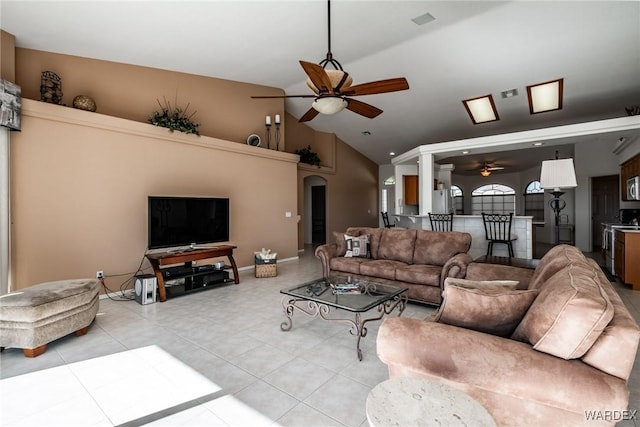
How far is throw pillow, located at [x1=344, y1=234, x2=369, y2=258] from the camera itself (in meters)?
4.59

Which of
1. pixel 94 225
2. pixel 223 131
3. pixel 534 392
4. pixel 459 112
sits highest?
pixel 459 112

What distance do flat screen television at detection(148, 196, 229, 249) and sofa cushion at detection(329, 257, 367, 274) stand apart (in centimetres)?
202

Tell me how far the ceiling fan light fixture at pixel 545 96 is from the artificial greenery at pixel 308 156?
4.85m

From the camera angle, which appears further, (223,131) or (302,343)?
(223,131)

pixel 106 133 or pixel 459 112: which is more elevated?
pixel 459 112

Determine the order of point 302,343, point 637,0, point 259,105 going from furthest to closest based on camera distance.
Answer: point 259,105 < point 637,0 < point 302,343

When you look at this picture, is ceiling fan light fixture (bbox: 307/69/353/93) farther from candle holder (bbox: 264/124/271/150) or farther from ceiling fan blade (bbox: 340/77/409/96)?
candle holder (bbox: 264/124/271/150)

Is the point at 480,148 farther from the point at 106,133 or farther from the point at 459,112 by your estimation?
the point at 106,133

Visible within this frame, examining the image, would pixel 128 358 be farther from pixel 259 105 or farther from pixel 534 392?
pixel 259 105

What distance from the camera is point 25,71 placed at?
3.79 meters

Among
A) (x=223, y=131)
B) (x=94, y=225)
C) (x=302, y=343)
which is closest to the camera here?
(x=302, y=343)

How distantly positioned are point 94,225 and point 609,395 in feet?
17.1

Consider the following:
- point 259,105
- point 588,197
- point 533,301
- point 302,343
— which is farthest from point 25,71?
point 588,197

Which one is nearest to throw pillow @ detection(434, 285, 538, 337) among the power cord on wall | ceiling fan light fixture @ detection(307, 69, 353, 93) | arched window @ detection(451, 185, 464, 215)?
ceiling fan light fixture @ detection(307, 69, 353, 93)
